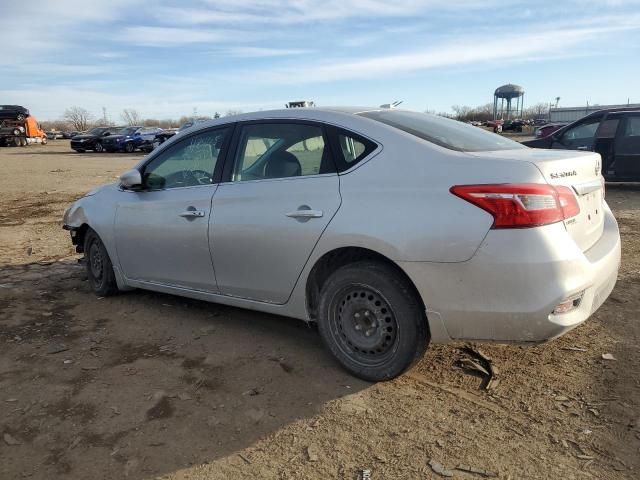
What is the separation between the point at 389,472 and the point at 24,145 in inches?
1708

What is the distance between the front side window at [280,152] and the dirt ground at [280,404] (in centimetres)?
127

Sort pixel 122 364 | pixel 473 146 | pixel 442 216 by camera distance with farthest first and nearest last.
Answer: pixel 122 364
pixel 473 146
pixel 442 216

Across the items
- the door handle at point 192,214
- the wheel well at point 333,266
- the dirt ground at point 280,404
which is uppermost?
the door handle at point 192,214

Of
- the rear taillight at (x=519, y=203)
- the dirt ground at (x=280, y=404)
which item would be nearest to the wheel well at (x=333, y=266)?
the dirt ground at (x=280, y=404)

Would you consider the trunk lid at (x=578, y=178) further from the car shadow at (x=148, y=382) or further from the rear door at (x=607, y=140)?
the rear door at (x=607, y=140)

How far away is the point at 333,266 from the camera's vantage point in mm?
3529

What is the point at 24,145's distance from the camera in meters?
39.5

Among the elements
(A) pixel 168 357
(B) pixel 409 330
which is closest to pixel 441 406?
(B) pixel 409 330

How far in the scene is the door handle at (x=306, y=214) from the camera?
134 inches

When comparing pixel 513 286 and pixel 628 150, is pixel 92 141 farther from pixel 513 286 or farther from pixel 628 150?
pixel 513 286

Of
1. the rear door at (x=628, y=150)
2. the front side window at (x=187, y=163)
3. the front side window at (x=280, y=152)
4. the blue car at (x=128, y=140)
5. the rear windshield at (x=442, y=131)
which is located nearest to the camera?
the rear windshield at (x=442, y=131)

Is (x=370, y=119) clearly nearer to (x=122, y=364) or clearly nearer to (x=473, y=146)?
(x=473, y=146)

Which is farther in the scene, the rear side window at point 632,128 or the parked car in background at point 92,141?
the parked car in background at point 92,141

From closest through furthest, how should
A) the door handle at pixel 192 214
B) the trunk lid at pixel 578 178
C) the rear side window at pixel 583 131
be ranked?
the trunk lid at pixel 578 178 < the door handle at pixel 192 214 < the rear side window at pixel 583 131
